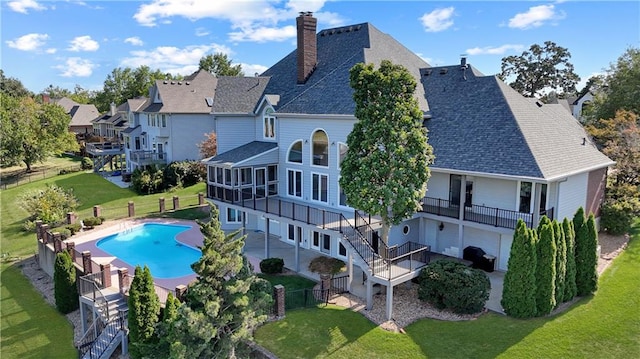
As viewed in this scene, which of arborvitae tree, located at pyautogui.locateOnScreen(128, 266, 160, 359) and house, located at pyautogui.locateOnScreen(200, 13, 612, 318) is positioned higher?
house, located at pyautogui.locateOnScreen(200, 13, 612, 318)

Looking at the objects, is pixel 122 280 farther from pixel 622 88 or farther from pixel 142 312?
pixel 622 88

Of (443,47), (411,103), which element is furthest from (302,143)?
(443,47)

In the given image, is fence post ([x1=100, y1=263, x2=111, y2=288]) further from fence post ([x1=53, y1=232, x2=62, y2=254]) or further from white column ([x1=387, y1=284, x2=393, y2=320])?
white column ([x1=387, y1=284, x2=393, y2=320])

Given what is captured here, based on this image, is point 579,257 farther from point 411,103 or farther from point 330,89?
point 330,89

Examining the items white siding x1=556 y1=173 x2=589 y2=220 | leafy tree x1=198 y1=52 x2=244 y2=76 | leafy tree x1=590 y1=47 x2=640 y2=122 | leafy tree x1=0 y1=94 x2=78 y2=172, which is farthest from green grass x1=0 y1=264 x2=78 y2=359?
leafy tree x1=198 y1=52 x2=244 y2=76

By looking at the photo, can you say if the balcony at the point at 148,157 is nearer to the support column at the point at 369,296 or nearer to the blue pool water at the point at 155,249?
the blue pool water at the point at 155,249

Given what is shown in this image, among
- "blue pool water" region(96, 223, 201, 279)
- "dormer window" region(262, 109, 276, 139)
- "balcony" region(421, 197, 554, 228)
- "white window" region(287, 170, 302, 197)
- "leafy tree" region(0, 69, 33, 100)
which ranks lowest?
"blue pool water" region(96, 223, 201, 279)
